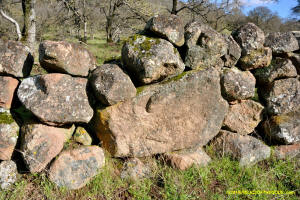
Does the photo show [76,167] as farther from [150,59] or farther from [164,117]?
[150,59]

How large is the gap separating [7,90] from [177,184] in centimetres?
249

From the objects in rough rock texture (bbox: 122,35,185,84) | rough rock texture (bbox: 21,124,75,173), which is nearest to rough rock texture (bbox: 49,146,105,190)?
rough rock texture (bbox: 21,124,75,173)

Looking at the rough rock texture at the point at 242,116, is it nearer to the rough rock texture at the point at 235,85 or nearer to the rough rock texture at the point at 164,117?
the rough rock texture at the point at 235,85

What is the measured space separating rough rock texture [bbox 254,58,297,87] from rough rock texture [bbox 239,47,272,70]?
13 cm

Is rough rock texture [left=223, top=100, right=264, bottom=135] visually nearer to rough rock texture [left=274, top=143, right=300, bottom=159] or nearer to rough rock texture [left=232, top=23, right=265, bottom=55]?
rough rock texture [left=274, top=143, right=300, bottom=159]

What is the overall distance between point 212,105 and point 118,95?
4.73 ft

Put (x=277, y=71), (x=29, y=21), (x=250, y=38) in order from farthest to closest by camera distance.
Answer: (x=29, y=21)
(x=277, y=71)
(x=250, y=38)

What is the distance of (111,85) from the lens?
2.54 metres

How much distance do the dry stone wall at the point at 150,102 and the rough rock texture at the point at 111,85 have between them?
1cm

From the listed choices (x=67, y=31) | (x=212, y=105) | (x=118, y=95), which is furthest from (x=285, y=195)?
(x=67, y=31)

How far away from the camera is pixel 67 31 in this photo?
469 inches

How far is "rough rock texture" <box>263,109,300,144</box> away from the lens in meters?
3.27

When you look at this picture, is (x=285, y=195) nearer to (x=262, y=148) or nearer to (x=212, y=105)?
(x=262, y=148)

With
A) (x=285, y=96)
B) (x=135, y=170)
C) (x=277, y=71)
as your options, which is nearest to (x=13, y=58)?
(x=135, y=170)
